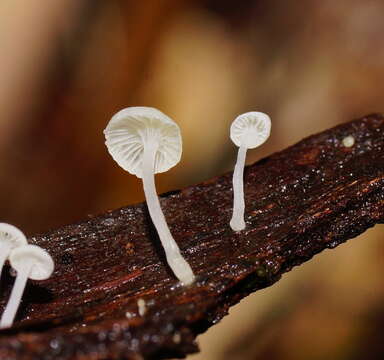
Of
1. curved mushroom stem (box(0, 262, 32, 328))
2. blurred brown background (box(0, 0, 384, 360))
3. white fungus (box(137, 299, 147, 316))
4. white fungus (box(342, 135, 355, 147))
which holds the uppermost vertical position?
blurred brown background (box(0, 0, 384, 360))

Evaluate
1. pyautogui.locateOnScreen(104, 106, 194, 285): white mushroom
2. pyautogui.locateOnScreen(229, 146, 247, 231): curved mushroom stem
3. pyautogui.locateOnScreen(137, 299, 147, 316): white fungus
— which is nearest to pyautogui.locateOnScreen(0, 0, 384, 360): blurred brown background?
pyautogui.locateOnScreen(229, 146, 247, 231): curved mushroom stem

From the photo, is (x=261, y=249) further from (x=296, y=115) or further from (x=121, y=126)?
(x=296, y=115)

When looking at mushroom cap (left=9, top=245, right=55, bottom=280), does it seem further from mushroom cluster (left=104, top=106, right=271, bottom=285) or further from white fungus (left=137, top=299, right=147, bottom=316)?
mushroom cluster (left=104, top=106, right=271, bottom=285)

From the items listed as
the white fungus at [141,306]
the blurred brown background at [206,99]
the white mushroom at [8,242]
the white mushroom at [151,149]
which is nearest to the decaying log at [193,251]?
the white fungus at [141,306]

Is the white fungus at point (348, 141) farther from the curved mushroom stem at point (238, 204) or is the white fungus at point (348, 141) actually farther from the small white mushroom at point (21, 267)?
the small white mushroom at point (21, 267)

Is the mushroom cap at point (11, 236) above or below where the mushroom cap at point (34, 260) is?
above

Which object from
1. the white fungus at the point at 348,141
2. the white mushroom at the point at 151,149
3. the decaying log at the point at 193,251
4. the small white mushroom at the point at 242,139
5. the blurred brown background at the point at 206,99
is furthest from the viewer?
the blurred brown background at the point at 206,99

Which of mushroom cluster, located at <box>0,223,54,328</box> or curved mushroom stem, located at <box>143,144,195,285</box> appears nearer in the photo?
mushroom cluster, located at <box>0,223,54,328</box>
